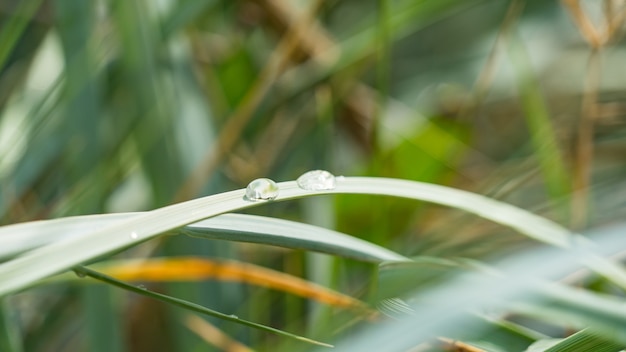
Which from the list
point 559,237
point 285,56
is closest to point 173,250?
point 285,56

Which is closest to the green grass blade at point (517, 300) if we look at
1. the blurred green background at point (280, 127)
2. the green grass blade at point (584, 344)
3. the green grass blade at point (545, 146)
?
the green grass blade at point (584, 344)

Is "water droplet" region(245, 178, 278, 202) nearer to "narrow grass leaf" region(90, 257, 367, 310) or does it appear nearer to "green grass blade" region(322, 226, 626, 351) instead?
"green grass blade" region(322, 226, 626, 351)

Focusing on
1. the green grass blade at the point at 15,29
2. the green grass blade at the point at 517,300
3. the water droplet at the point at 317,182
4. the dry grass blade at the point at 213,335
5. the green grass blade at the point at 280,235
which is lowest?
the green grass blade at the point at 517,300

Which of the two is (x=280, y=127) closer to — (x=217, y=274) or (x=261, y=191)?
(x=217, y=274)

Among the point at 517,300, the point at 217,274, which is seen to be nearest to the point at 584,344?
the point at 517,300

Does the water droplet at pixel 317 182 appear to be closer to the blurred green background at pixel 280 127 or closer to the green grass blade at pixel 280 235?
the green grass blade at pixel 280 235

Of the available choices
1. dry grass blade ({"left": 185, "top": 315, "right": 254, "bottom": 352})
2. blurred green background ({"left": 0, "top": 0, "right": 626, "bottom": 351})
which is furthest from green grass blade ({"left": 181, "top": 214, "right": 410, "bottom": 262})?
dry grass blade ({"left": 185, "top": 315, "right": 254, "bottom": 352})
